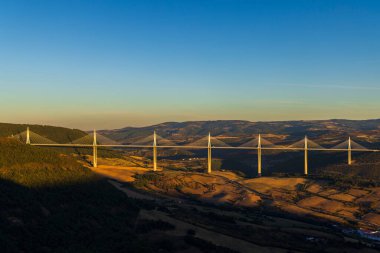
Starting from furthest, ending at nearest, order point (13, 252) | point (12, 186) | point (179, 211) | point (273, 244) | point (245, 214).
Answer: point (245, 214) → point (179, 211) → point (12, 186) → point (273, 244) → point (13, 252)

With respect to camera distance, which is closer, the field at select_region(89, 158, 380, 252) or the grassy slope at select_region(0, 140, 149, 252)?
the grassy slope at select_region(0, 140, 149, 252)

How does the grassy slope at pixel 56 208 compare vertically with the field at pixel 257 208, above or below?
above

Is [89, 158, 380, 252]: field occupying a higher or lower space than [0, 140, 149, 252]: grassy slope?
lower

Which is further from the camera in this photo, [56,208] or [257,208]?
[257,208]

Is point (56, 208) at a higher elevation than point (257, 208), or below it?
higher

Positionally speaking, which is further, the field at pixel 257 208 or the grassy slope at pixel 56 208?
the field at pixel 257 208

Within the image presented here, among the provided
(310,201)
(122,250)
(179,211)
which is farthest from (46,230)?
(310,201)

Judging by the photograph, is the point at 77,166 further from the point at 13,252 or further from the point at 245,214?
the point at 13,252

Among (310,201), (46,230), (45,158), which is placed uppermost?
(45,158)
